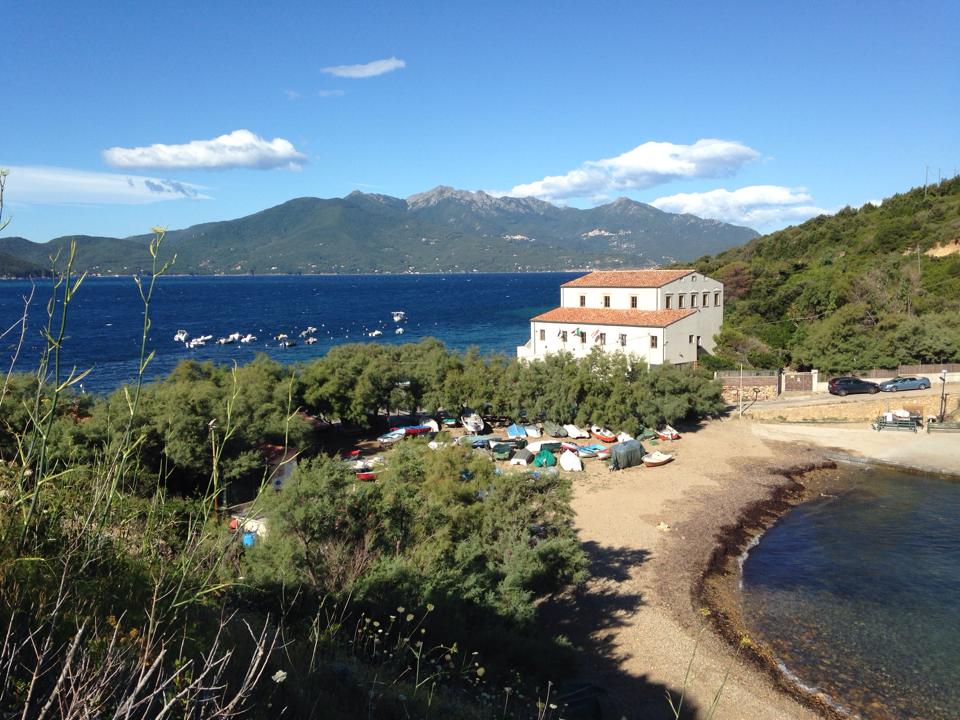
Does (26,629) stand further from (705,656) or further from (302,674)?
(705,656)

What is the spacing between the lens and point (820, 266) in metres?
56.7

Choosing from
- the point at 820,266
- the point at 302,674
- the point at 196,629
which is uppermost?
the point at 820,266

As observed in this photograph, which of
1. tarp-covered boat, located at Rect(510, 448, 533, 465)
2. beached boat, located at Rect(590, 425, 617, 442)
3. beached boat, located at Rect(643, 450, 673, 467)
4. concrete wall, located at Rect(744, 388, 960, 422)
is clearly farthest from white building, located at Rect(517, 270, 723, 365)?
tarp-covered boat, located at Rect(510, 448, 533, 465)

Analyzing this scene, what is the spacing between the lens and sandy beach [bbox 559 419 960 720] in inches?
494

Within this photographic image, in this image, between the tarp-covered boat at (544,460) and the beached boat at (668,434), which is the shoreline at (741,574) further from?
the tarp-covered boat at (544,460)

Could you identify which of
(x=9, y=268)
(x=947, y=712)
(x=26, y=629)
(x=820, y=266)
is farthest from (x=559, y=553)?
(x=9, y=268)

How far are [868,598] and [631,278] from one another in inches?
1039

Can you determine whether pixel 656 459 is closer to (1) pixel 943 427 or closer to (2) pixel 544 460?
(2) pixel 544 460

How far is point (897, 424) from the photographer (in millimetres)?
31141

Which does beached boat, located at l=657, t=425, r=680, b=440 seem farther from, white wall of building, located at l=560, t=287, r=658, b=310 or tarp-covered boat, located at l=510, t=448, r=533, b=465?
white wall of building, located at l=560, t=287, r=658, b=310

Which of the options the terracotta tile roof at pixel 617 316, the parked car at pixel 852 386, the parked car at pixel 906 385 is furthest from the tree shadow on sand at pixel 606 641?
the parked car at pixel 906 385

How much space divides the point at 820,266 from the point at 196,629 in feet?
204

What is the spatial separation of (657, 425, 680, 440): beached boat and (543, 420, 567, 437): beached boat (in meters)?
4.42

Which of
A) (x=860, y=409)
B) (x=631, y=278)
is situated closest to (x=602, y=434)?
(x=860, y=409)
